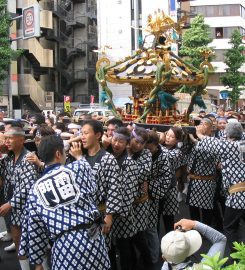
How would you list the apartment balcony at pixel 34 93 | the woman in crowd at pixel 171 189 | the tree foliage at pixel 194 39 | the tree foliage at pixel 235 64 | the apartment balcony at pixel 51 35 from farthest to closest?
the tree foliage at pixel 235 64 → the apartment balcony at pixel 51 35 → the tree foliage at pixel 194 39 → the apartment balcony at pixel 34 93 → the woman in crowd at pixel 171 189

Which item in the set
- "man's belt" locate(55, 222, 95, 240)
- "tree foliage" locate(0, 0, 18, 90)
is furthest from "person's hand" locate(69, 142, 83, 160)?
"tree foliage" locate(0, 0, 18, 90)

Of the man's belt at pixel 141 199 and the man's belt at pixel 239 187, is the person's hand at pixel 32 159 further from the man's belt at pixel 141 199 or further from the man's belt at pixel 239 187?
the man's belt at pixel 239 187

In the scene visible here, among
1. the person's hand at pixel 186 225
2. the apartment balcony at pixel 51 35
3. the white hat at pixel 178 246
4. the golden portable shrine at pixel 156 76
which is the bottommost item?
the white hat at pixel 178 246

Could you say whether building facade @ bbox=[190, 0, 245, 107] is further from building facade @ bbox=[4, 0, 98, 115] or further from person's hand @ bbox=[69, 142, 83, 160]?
person's hand @ bbox=[69, 142, 83, 160]

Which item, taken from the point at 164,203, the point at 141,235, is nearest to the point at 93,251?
the point at 141,235

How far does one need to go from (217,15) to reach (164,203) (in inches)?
1564

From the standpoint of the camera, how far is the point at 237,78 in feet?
103

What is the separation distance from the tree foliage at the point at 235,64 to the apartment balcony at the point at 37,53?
467 inches

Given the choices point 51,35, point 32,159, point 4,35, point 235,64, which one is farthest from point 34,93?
point 32,159

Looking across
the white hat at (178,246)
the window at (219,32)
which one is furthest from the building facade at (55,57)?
the white hat at (178,246)

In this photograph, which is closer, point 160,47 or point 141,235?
point 141,235

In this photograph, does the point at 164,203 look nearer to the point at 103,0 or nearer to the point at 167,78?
the point at 167,78

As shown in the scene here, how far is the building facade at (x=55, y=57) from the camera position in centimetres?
2591

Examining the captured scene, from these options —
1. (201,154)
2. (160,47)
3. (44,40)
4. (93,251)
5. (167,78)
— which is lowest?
(93,251)
